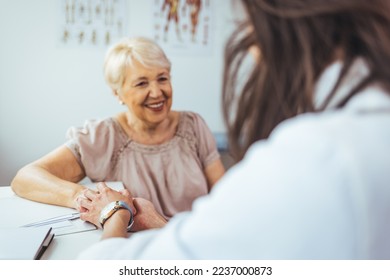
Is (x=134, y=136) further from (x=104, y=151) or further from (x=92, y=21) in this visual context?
(x=92, y=21)

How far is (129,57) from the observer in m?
1.20

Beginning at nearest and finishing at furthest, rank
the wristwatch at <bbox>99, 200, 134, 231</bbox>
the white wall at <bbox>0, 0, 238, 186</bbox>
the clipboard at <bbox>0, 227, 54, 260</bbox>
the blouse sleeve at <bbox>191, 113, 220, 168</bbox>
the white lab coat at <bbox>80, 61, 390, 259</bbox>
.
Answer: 1. the white lab coat at <bbox>80, 61, 390, 259</bbox>
2. the clipboard at <bbox>0, 227, 54, 260</bbox>
3. the wristwatch at <bbox>99, 200, 134, 231</bbox>
4. the white wall at <bbox>0, 0, 238, 186</bbox>
5. the blouse sleeve at <bbox>191, 113, 220, 168</bbox>

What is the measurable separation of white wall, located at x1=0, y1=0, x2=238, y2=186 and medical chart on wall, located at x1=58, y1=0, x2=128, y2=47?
20 millimetres

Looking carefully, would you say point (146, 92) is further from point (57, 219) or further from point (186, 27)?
point (57, 219)

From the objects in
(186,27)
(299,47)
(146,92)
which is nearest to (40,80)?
(146,92)

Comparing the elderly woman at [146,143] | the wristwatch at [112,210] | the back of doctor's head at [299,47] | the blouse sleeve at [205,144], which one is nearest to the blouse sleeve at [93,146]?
the elderly woman at [146,143]

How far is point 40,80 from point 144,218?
477mm

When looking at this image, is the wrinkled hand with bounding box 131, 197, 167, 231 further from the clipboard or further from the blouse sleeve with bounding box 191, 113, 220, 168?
the blouse sleeve with bounding box 191, 113, 220, 168

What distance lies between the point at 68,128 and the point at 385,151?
95 cm

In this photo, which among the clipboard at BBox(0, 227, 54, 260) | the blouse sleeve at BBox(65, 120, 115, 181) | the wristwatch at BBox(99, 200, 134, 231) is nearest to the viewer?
the clipboard at BBox(0, 227, 54, 260)

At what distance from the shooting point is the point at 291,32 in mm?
417

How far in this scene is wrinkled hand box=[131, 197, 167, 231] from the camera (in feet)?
2.65

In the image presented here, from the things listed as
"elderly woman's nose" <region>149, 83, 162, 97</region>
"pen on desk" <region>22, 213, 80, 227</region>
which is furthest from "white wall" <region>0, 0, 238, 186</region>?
"pen on desk" <region>22, 213, 80, 227</region>
